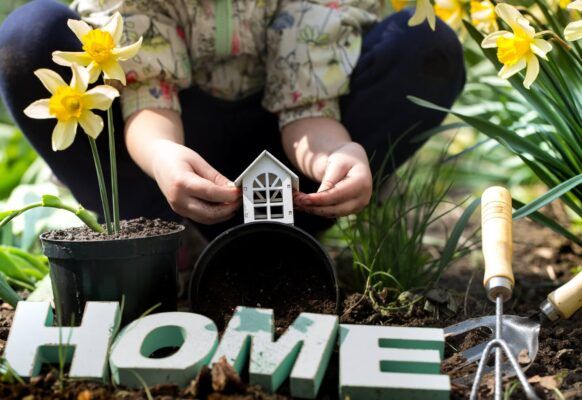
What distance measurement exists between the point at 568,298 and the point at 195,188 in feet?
1.78

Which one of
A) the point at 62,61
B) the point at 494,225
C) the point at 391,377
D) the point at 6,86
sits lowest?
the point at 391,377

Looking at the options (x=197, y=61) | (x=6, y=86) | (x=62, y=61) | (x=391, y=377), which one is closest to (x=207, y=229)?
(x=197, y=61)

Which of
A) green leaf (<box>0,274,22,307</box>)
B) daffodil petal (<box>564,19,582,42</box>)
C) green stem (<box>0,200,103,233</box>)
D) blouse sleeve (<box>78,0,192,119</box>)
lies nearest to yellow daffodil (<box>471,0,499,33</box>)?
daffodil petal (<box>564,19,582,42</box>)

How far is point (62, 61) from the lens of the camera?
101 centimetres

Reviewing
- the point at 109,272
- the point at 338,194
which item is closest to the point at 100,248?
the point at 109,272

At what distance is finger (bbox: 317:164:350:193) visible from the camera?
3.84 feet

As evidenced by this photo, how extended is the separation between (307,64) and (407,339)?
704 mm

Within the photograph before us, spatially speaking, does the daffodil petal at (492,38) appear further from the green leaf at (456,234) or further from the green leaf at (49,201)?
the green leaf at (49,201)

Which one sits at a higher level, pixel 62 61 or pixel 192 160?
pixel 62 61

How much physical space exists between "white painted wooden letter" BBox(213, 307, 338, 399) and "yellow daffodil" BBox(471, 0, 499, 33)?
30.6 inches

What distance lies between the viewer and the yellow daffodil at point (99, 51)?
101 centimetres

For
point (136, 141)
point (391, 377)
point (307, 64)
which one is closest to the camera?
point (391, 377)

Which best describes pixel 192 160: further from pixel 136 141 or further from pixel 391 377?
pixel 391 377

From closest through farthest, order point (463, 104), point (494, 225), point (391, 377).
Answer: point (391, 377) → point (494, 225) → point (463, 104)
